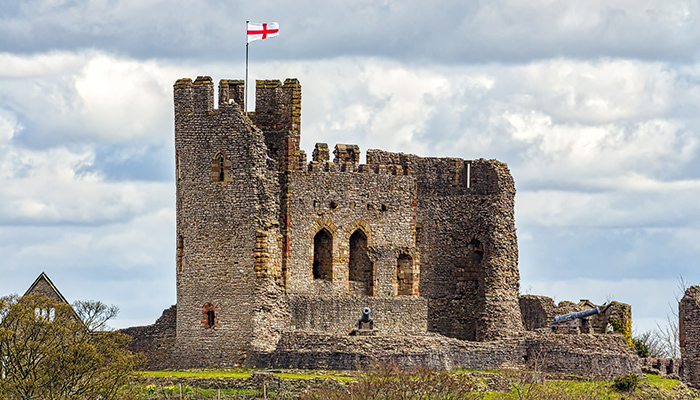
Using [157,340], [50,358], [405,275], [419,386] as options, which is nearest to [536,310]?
[405,275]

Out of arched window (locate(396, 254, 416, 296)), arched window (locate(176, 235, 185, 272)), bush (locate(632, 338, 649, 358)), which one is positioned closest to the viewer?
arched window (locate(176, 235, 185, 272))

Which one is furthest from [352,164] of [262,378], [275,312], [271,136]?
[262,378]

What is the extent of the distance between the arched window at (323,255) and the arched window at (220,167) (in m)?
5.41

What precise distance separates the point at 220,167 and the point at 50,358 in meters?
12.5

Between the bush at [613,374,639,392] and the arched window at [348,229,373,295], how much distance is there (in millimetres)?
11824

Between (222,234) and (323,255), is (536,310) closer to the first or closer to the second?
(323,255)

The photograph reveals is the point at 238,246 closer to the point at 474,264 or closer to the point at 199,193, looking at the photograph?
the point at 199,193

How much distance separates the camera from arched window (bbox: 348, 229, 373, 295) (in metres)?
69.1

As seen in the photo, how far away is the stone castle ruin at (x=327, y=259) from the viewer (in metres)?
63.9

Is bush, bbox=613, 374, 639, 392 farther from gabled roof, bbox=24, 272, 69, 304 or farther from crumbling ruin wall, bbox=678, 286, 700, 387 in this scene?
gabled roof, bbox=24, 272, 69, 304

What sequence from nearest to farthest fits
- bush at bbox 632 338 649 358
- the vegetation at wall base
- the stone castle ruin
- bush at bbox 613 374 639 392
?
the vegetation at wall base < bush at bbox 613 374 639 392 < the stone castle ruin < bush at bbox 632 338 649 358

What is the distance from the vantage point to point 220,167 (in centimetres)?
6488

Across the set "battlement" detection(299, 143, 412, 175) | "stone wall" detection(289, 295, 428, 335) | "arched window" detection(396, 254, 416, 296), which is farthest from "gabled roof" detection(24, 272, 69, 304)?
"arched window" detection(396, 254, 416, 296)

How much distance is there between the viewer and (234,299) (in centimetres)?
6391
